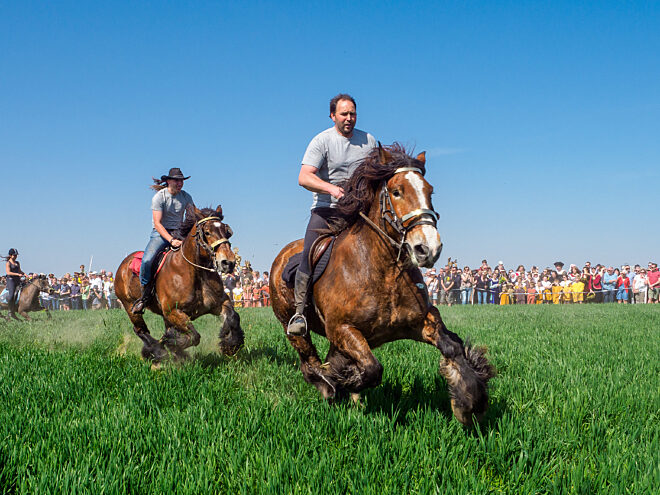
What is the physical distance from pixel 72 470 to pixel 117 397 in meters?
2.31

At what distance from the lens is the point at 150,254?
8805 mm

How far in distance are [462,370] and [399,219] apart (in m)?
1.27

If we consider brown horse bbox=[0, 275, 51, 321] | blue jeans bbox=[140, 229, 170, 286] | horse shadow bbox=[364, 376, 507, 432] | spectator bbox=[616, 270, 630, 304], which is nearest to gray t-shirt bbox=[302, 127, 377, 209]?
horse shadow bbox=[364, 376, 507, 432]

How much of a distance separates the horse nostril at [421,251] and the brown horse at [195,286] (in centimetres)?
400

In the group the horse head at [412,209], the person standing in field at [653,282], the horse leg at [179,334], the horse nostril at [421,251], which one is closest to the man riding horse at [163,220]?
the horse leg at [179,334]

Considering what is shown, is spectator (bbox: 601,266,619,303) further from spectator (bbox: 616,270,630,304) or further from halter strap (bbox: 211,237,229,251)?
halter strap (bbox: 211,237,229,251)

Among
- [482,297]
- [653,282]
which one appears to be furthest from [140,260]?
[653,282]

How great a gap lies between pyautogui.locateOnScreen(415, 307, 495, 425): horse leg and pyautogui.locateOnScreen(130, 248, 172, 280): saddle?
5210mm

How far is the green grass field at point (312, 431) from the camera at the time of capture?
344 centimetres

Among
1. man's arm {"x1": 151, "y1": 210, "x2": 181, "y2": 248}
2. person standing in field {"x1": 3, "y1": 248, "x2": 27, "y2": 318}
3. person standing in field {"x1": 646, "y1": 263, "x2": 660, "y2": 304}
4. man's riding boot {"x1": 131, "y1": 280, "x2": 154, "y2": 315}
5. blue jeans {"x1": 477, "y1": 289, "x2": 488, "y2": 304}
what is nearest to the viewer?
man's arm {"x1": 151, "y1": 210, "x2": 181, "y2": 248}

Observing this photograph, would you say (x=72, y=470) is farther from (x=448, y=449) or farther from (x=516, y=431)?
(x=516, y=431)

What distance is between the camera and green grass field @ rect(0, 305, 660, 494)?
3439mm

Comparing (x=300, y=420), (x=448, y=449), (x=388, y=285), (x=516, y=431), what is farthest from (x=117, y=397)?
(x=516, y=431)

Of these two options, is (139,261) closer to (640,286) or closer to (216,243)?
(216,243)
